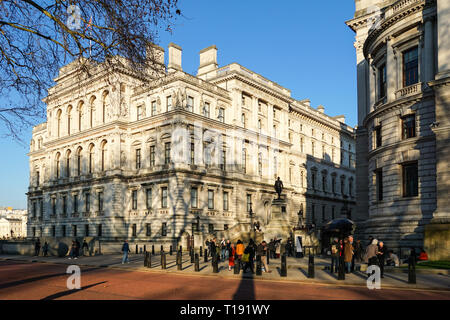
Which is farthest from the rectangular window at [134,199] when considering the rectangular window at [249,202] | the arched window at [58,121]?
the arched window at [58,121]

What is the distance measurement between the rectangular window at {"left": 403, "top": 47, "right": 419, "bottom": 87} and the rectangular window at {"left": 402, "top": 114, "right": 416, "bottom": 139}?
2.47m

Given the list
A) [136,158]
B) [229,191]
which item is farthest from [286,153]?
[136,158]

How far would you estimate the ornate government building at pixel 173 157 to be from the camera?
1941 inches

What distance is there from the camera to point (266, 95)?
6175cm

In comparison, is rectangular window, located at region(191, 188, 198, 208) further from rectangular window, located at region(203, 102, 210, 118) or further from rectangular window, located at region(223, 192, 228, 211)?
rectangular window, located at region(203, 102, 210, 118)

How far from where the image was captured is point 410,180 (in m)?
29.0

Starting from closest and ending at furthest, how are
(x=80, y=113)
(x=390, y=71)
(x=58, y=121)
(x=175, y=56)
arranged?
(x=390, y=71) → (x=175, y=56) → (x=80, y=113) → (x=58, y=121)

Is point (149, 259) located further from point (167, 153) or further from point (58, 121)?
point (58, 121)

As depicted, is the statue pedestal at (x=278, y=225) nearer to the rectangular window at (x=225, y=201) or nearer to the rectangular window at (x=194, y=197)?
the rectangular window at (x=194, y=197)

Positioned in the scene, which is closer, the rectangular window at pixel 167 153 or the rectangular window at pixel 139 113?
the rectangular window at pixel 167 153

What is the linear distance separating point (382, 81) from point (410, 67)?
3482 mm

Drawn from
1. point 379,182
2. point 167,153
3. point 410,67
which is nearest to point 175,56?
point 167,153
